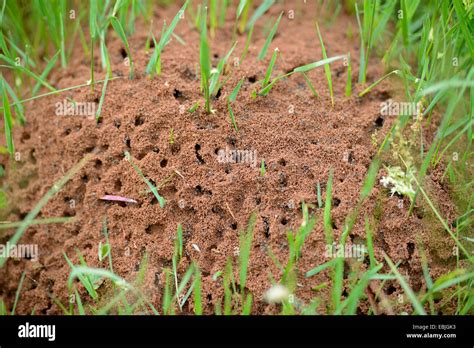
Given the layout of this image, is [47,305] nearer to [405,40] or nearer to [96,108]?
[96,108]

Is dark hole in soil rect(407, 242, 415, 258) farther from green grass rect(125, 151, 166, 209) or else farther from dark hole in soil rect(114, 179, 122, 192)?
dark hole in soil rect(114, 179, 122, 192)

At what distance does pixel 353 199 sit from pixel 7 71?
1769 millimetres

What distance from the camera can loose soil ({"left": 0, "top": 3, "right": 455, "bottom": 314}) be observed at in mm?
2064

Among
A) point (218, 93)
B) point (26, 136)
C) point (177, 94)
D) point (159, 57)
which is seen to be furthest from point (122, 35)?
point (26, 136)

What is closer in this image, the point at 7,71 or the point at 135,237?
the point at 135,237

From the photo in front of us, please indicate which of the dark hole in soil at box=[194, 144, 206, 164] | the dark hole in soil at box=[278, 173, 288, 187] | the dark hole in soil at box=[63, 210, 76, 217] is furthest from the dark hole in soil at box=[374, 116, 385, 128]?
the dark hole in soil at box=[63, 210, 76, 217]

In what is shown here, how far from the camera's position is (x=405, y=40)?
2.47 m

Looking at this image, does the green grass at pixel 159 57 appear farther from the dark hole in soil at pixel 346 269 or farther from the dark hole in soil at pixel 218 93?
the dark hole in soil at pixel 346 269

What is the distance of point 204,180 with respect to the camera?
84.7 inches

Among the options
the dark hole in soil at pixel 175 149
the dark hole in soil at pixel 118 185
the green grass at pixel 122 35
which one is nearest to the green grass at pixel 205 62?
the dark hole in soil at pixel 175 149

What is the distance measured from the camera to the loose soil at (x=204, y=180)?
2.06m

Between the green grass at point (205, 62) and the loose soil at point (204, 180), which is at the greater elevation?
the green grass at point (205, 62)
